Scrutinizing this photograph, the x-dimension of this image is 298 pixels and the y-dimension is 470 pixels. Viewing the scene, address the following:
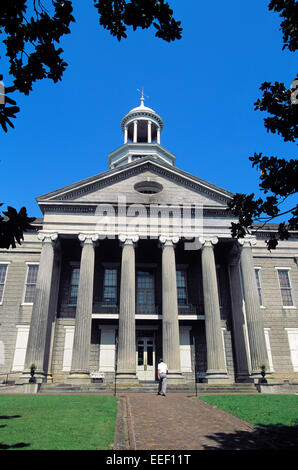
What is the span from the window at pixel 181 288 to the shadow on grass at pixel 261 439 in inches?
727

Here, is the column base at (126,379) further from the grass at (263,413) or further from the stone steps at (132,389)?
the grass at (263,413)

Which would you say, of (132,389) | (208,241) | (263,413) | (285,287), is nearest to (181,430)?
(263,413)

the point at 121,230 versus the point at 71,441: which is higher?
the point at 121,230

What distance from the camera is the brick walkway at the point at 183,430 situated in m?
6.41

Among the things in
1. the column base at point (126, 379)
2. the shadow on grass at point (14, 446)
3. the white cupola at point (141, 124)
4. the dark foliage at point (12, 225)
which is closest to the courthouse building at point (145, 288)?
the column base at point (126, 379)

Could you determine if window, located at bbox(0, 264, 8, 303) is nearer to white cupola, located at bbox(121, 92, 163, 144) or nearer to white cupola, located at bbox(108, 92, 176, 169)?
white cupola, located at bbox(108, 92, 176, 169)

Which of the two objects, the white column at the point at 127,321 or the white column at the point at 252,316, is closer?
the white column at the point at 127,321

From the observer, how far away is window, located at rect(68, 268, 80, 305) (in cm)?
2560

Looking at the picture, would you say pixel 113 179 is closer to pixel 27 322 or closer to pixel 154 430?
pixel 27 322

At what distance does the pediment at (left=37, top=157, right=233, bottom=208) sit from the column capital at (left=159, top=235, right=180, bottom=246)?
8.32 feet

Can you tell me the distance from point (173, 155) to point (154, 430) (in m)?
35.6
